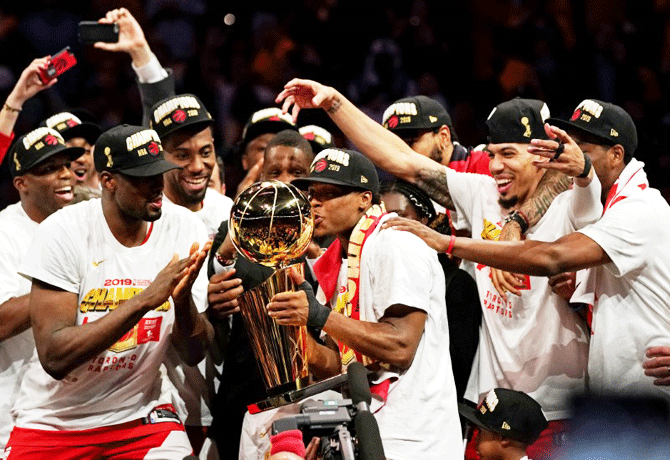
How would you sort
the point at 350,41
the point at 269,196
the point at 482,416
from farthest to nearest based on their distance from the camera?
the point at 350,41
the point at 482,416
the point at 269,196

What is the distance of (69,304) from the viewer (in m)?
4.10

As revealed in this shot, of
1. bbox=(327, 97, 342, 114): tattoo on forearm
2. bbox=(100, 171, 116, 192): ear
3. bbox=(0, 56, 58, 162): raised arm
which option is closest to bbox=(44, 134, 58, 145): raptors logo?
bbox=(0, 56, 58, 162): raised arm

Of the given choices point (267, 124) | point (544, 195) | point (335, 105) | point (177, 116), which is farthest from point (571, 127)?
point (267, 124)

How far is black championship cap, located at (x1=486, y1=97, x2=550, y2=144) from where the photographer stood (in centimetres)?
462

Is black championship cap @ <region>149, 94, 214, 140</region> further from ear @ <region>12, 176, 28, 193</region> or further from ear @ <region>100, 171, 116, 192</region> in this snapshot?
ear @ <region>100, 171, 116, 192</region>

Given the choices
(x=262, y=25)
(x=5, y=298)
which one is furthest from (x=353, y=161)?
(x=262, y=25)

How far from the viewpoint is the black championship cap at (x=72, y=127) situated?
5.83 meters

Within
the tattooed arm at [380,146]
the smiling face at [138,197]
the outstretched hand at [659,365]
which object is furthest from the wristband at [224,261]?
the outstretched hand at [659,365]

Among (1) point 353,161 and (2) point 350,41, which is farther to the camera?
(2) point 350,41

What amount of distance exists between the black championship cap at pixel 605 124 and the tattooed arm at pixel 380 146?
2.63 ft

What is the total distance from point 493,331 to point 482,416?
396mm

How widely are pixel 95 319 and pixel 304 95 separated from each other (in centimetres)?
152

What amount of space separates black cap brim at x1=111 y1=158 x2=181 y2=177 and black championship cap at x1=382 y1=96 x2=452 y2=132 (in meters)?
1.48

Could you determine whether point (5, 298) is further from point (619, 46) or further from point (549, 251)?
point (619, 46)
